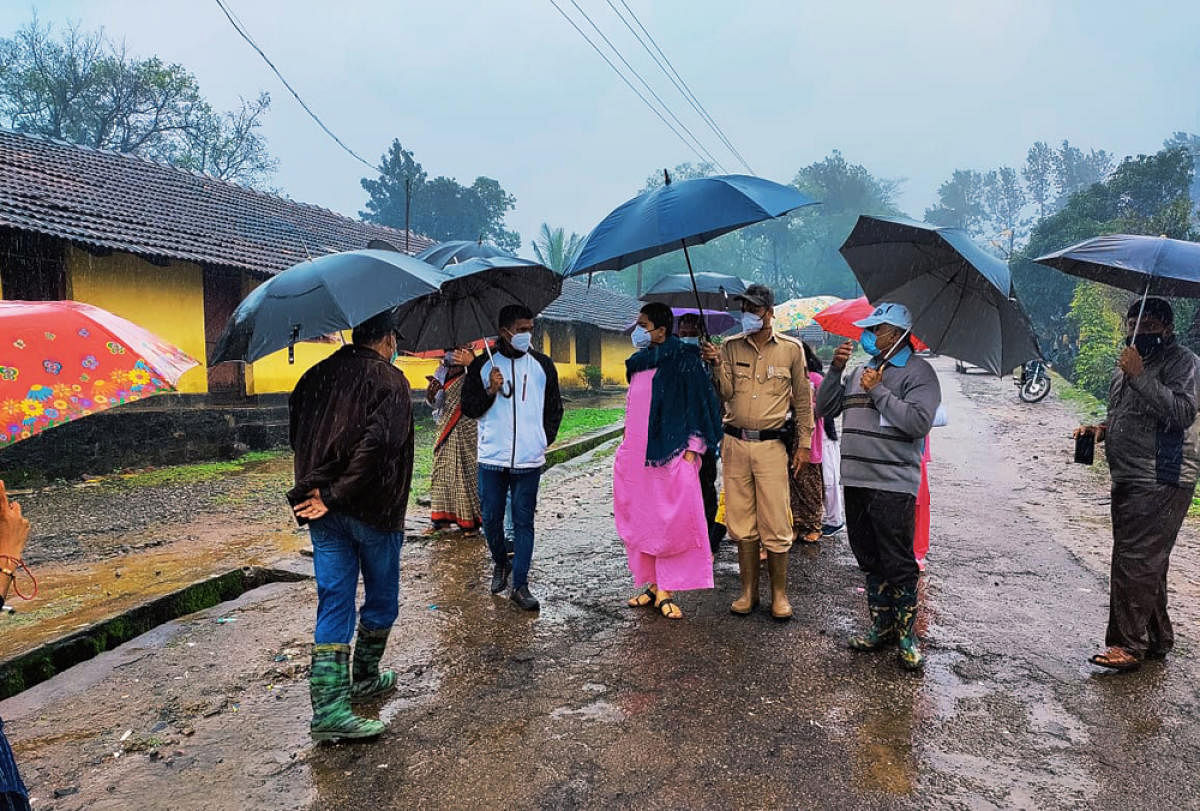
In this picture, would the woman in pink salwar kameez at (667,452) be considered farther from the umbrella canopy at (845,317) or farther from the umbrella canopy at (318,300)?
the umbrella canopy at (845,317)

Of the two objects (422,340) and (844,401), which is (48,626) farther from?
(844,401)

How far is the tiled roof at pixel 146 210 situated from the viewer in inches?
398

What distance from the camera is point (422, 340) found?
4.63 metres

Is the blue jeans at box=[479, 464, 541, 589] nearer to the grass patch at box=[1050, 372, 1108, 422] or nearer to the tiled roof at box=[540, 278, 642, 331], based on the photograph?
the grass patch at box=[1050, 372, 1108, 422]

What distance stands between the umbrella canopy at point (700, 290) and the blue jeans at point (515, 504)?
267 centimetres

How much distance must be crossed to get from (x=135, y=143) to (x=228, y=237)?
21.7 metres

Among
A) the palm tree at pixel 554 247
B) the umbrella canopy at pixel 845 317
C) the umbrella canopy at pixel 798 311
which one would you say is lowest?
the umbrella canopy at pixel 845 317

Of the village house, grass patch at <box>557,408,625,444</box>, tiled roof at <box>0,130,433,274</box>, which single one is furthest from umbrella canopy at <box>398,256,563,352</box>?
grass patch at <box>557,408,625,444</box>

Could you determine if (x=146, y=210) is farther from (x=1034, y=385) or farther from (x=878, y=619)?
(x=1034, y=385)

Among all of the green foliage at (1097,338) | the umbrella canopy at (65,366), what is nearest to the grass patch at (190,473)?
the umbrella canopy at (65,366)

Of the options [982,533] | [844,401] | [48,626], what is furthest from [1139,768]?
[48,626]

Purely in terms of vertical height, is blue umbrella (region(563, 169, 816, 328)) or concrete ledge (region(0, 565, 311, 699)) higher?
blue umbrella (region(563, 169, 816, 328))

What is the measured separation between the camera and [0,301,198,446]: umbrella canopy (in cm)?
168

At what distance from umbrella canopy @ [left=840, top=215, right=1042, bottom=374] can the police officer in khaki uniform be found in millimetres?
570
